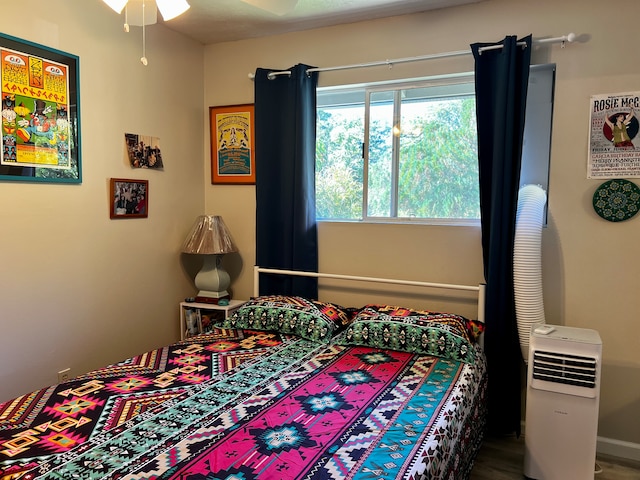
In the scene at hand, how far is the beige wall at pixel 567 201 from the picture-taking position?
2477mm

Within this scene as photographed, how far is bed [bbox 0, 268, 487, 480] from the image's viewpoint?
1.49 meters

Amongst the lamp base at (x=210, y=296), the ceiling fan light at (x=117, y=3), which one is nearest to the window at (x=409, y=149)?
the lamp base at (x=210, y=296)

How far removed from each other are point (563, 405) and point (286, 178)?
2.11 m

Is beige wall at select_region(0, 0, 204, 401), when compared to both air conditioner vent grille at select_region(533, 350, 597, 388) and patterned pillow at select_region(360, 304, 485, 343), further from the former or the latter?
air conditioner vent grille at select_region(533, 350, 597, 388)

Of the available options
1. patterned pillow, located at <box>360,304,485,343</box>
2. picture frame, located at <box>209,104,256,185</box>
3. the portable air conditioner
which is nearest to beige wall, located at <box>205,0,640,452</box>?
patterned pillow, located at <box>360,304,485,343</box>

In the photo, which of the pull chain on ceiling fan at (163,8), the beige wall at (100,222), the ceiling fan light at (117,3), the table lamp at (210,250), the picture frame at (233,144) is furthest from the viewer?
the picture frame at (233,144)

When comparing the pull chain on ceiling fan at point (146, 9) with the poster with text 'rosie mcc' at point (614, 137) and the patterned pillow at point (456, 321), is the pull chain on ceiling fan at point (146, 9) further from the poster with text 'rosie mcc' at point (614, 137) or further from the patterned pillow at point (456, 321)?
the poster with text 'rosie mcc' at point (614, 137)

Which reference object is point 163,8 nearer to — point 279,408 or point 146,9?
point 146,9

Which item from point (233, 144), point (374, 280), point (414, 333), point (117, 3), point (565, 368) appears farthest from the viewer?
point (233, 144)

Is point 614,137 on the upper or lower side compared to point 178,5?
lower

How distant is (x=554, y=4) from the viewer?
2.55 m

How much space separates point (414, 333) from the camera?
254 cm

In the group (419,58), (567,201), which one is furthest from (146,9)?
(567,201)

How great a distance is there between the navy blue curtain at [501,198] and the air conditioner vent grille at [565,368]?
1.53 ft
